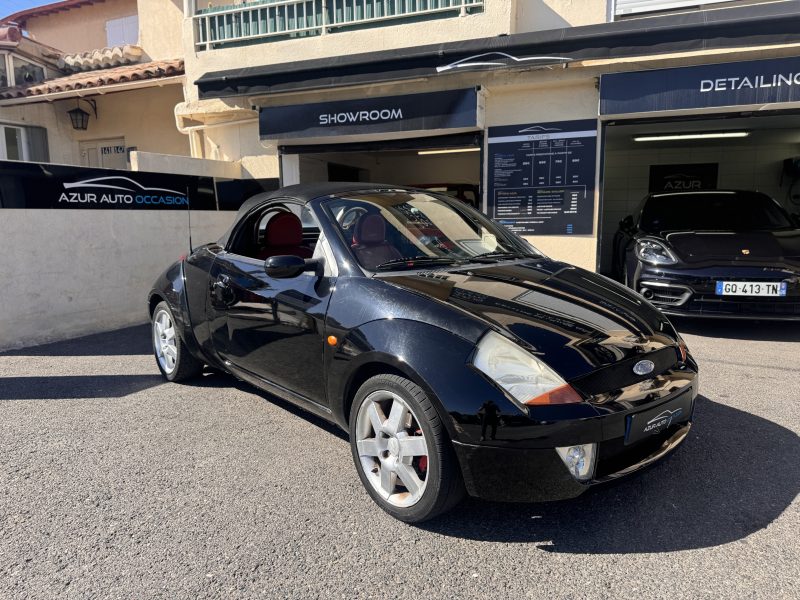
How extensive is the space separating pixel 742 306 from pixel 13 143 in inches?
527

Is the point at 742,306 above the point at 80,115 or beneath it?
beneath

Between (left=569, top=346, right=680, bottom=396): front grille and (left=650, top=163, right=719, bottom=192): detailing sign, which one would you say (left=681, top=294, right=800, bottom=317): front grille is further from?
(left=650, top=163, right=719, bottom=192): detailing sign

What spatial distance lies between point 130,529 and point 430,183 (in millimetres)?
11659

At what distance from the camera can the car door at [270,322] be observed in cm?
295

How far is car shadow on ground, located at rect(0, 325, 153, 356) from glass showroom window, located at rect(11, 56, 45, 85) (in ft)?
25.5

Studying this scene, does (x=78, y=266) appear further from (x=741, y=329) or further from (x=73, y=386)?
(x=741, y=329)

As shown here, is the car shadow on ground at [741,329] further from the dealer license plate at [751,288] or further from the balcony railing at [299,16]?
the balcony railing at [299,16]

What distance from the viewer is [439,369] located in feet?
7.42

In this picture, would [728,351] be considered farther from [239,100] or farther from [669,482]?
[239,100]

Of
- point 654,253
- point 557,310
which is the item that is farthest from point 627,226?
point 557,310

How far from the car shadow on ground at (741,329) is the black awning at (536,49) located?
300cm

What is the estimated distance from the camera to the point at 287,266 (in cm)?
295

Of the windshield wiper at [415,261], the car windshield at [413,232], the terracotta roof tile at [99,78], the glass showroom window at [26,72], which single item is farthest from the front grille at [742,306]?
the glass showroom window at [26,72]

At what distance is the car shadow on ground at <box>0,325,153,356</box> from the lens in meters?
5.72
